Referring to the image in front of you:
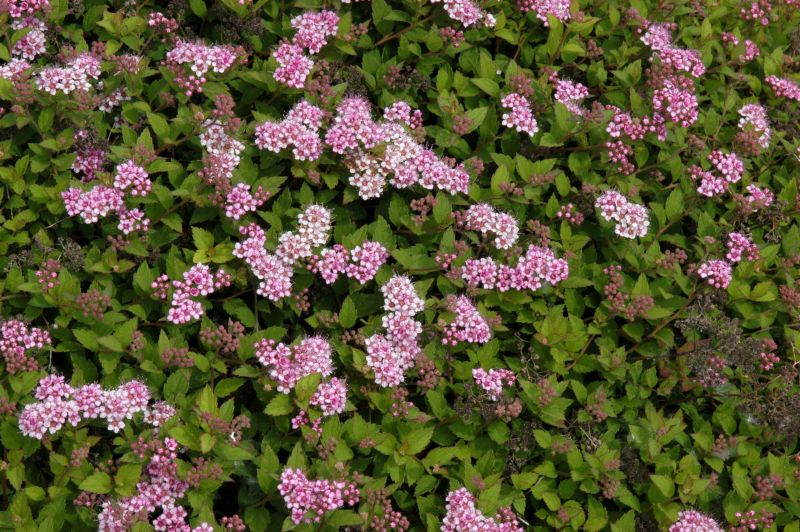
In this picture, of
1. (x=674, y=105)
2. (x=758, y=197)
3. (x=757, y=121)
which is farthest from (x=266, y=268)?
(x=757, y=121)

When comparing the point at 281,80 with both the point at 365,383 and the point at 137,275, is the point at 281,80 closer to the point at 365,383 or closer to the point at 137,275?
the point at 137,275

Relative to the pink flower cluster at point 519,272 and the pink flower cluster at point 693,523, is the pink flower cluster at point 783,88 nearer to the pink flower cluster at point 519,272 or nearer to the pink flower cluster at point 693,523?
the pink flower cluster at point 519,272

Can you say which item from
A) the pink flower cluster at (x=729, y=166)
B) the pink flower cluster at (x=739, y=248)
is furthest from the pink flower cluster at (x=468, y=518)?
the pink flower cluster at (x=729, y=166)

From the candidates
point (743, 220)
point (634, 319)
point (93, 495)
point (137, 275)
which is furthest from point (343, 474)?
point (743, 220)

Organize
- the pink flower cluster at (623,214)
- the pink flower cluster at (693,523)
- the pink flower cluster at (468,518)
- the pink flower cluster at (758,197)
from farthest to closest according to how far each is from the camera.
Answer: the pink flower cluster at (758,197) < the pink flower cluster at (623,214) < the pink flower cluster at (693,523) < the pink flower cluster at (468,518)

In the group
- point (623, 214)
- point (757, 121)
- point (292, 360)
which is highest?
point (757, 121)

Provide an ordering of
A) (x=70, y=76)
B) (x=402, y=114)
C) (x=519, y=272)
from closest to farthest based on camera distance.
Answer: (x=70, y=76) → (x=519, y=272) → (x=402, y=114)

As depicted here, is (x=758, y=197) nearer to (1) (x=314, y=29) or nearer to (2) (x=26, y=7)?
(1) (x=314, y=29)
